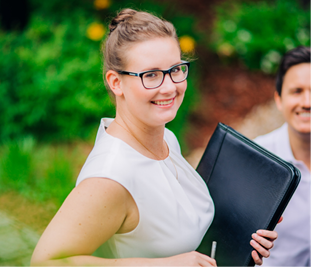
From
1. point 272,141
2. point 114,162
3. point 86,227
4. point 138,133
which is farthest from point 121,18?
point 272,141

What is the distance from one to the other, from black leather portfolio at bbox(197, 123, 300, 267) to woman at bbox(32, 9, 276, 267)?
0.10m

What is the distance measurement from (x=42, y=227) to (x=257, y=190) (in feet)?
7.12

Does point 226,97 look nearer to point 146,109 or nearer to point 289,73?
point 289,73

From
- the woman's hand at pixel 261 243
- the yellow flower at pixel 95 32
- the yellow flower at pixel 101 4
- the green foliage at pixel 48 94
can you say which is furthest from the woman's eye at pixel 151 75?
the yellow flower at pixel 101 4

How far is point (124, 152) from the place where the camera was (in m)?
1.38

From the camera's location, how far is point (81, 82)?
14.3 feet

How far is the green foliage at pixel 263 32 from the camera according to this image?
571 centimetres

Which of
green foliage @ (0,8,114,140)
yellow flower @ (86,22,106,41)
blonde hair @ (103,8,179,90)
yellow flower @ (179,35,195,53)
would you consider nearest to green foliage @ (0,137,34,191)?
green foliage @ (0,8,114,140)

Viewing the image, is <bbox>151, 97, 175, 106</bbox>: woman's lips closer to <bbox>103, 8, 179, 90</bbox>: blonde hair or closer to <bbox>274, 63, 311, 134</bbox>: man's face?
<bbox>103, 8, 179, 90</bbox>: blonde hair

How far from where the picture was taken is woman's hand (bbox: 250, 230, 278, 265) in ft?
5.06

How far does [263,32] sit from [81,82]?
382 cm

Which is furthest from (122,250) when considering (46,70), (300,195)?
(46,70)

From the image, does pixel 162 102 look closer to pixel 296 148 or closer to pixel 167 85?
pixel 167 85

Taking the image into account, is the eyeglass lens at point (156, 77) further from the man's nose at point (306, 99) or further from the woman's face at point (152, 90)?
the man's nose at point (306, 99)
